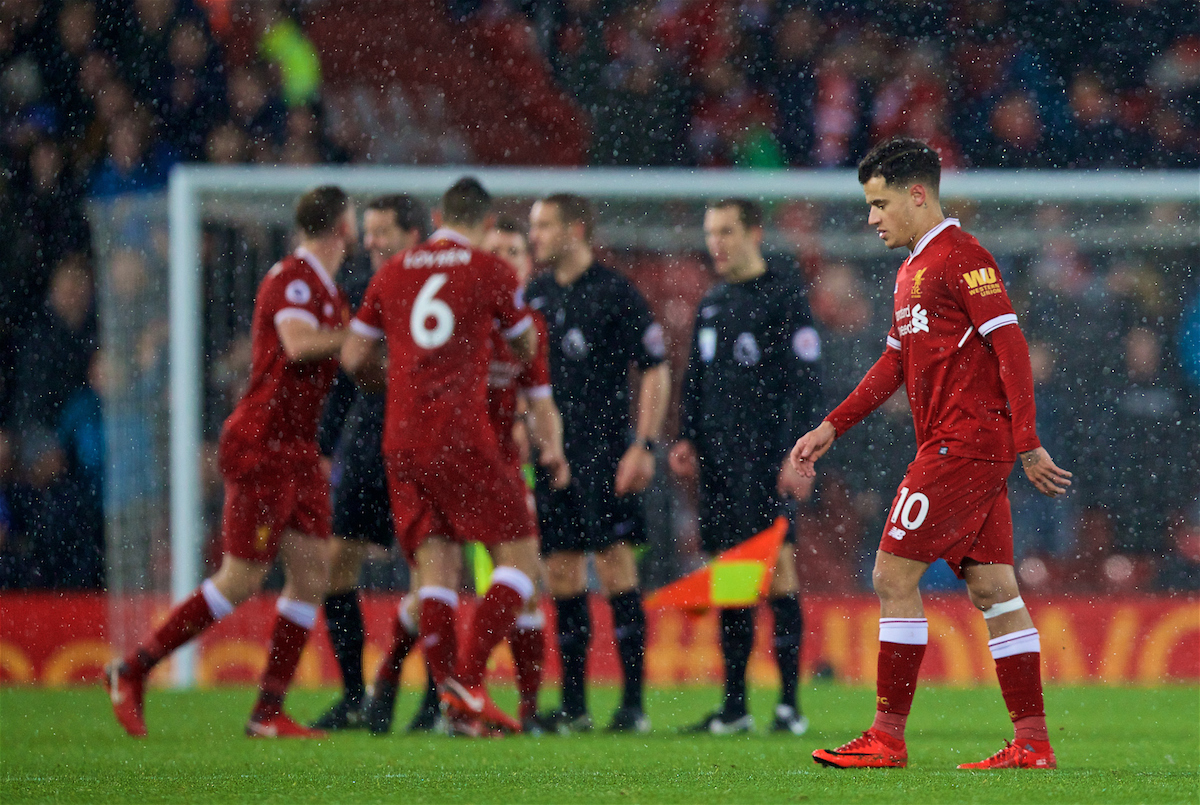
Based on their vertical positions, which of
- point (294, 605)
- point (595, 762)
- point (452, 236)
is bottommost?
point (595, 762)

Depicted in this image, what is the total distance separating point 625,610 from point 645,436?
632 millimetres

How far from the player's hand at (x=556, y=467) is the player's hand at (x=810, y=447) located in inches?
63.2

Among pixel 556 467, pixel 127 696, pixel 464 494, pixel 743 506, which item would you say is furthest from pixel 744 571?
pixel 127 696

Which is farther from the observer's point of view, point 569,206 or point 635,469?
point 569,206

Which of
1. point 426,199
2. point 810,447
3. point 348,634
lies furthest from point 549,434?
point 426,199

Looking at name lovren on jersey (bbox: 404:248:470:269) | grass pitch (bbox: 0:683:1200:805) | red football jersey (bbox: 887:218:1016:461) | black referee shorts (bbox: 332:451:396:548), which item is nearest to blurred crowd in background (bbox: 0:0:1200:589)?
grass pitch (bbox: 0:683:1200:805)

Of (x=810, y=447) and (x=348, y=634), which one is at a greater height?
(x=810, y=447)

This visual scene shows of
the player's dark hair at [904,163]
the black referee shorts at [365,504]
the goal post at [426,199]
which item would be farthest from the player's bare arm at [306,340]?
the goal post at [426,199]

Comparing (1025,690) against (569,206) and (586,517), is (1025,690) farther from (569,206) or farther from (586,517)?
(569,206)

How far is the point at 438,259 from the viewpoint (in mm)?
5414

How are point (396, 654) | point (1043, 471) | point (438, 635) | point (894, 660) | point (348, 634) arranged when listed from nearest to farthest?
point (1043, 471) → point (894, 660) → point (438, 635) → point (396, 654) → point (348, 634)

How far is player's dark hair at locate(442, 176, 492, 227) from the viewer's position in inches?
217

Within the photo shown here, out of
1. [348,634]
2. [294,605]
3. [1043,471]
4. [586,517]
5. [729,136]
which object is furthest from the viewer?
[729,136]

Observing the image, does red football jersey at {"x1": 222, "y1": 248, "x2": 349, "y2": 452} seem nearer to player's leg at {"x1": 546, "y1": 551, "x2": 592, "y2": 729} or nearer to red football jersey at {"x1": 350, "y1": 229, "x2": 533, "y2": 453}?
red football jersey at {"x1": 350, "y1": 229, "x2": 533, "y2": 453}
